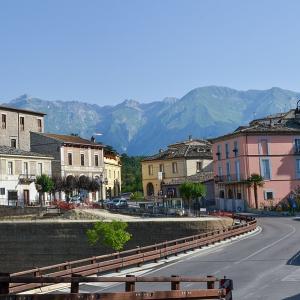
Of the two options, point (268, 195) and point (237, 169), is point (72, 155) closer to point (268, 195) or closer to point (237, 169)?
point (237, 169)

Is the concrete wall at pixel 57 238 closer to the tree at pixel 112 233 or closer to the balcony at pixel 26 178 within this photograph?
the tree at pixel 112 233

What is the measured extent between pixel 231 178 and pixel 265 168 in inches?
195

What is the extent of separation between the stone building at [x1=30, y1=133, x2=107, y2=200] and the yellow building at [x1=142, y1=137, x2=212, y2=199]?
13467 mm

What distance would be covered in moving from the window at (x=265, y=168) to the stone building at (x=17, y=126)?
3153 cm

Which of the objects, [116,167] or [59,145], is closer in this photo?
[59,145]

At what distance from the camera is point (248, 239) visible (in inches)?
1556

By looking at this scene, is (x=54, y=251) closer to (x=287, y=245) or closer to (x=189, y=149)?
(x=287, y=245)

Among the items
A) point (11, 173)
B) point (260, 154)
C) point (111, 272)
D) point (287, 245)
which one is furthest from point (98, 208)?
point (111, 272)

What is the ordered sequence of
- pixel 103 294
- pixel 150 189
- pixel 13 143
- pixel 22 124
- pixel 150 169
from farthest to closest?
pixel 150 189, pixel 150 169, pixel 22 124, pixel 13 143, pixel 103 294

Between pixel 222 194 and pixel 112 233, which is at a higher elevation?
pixel 222 194

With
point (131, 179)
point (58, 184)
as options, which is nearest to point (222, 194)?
point (58, 184)

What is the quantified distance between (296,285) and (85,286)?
7.47m

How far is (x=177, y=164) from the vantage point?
3947 inches

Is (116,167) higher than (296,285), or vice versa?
(116,167)
